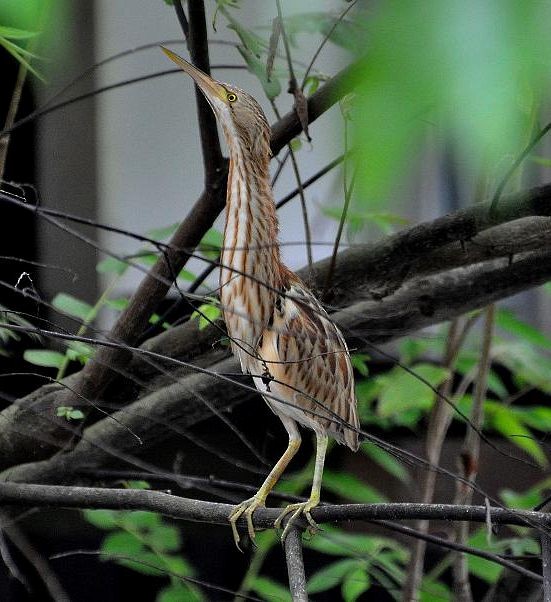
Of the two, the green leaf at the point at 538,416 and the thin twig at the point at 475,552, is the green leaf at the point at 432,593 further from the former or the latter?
the thin twig at the point at 475,552

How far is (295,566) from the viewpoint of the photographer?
0.59 m

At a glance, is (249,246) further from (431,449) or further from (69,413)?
(431,449)

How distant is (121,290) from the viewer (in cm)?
192

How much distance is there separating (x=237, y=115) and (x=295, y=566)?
1.07ft

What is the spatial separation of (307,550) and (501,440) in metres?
0.44

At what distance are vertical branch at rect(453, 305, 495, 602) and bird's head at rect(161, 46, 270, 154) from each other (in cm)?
49

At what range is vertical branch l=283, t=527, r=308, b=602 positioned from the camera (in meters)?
0.56

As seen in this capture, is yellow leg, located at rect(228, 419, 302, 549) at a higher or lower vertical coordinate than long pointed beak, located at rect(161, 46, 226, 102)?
lower

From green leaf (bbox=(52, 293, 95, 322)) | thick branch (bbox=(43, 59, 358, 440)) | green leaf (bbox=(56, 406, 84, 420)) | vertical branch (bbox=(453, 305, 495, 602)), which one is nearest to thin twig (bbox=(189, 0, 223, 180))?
thick branch (bbox=(43, 59, 358, 440))

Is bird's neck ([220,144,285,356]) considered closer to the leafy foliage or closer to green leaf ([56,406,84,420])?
green leaf ([56,406,84,420])

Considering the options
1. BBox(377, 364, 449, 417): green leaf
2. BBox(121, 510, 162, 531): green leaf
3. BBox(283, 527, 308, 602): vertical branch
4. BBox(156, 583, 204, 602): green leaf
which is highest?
BBox(377, 364, 449, 417): green leaf

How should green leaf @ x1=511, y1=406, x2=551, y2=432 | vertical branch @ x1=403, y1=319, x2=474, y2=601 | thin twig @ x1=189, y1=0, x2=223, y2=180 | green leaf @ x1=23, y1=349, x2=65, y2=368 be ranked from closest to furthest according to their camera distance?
1. thin twig @ x1=189, y1=0, x2=223, y2=180
2. green leaf @ x1=23, y1=349, x2=65, y2=368
3. vertical branch @ x1=403, y1=319, x2=474, y2=601
4. green leaf @ x1=511, y1=406, x2=551, y2=432

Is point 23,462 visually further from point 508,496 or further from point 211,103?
point 508,496

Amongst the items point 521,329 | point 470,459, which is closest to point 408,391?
A: point 470,459
